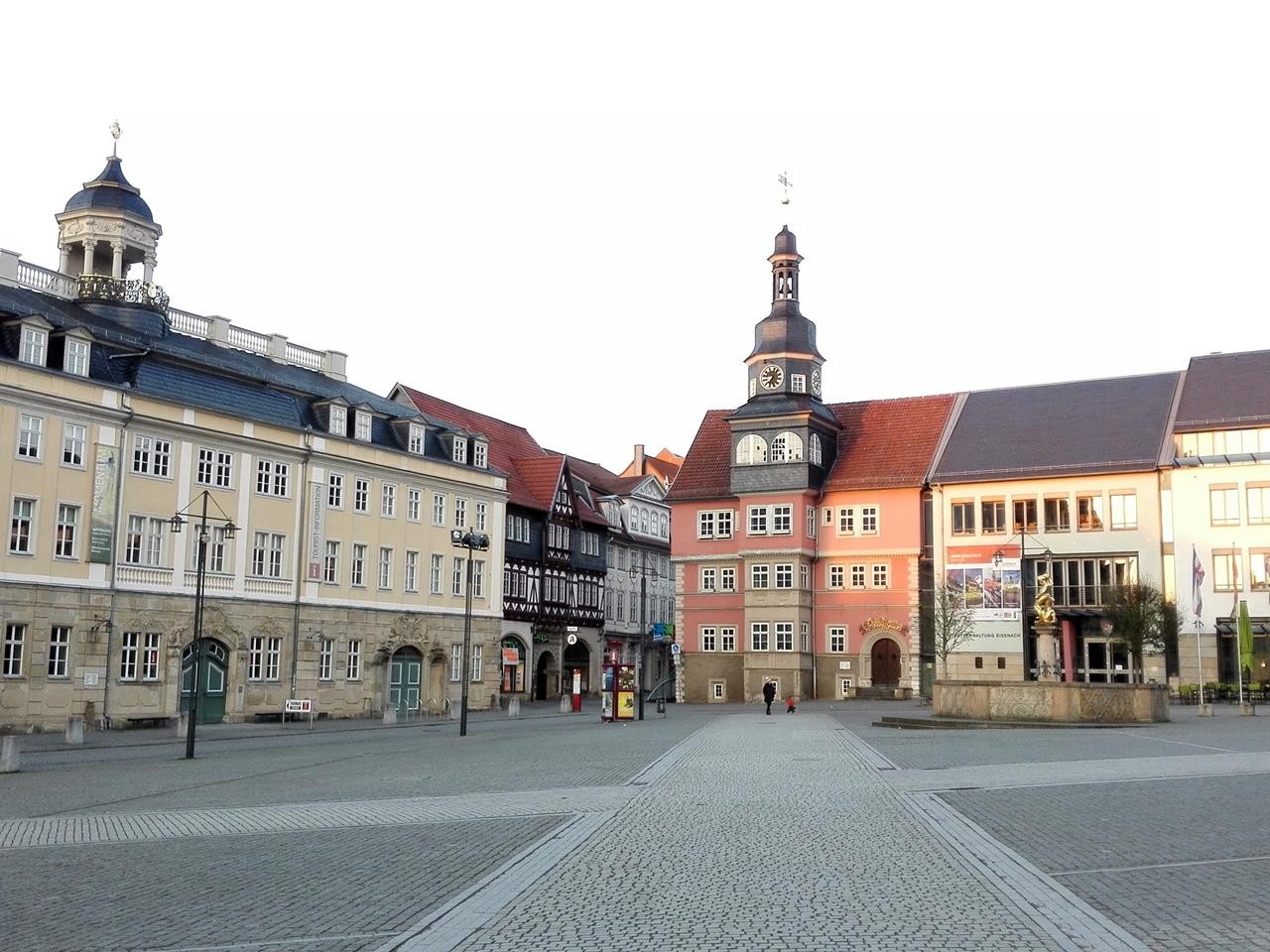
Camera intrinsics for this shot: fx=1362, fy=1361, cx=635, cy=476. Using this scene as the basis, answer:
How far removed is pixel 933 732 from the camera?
115ft

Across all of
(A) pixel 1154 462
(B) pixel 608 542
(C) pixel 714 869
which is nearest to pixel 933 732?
(C) pixel 714 869

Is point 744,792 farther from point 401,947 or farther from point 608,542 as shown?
point 608,542

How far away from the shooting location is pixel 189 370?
46.6m

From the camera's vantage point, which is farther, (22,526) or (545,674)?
(545,674)

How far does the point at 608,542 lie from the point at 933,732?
162 ft

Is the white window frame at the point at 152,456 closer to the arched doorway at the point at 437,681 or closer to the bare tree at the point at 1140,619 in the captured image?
the arched doorway at the point at 437,681

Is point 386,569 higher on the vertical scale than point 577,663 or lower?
higher

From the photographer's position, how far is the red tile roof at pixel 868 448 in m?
70.6

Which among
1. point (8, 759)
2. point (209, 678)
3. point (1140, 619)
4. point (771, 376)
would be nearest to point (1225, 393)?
point (1140, 619)

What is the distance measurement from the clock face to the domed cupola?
3180 centimetres

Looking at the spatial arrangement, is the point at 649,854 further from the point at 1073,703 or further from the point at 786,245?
the point at 786,245

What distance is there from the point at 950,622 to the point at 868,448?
13.8m

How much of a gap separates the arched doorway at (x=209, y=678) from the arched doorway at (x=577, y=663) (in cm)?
3273

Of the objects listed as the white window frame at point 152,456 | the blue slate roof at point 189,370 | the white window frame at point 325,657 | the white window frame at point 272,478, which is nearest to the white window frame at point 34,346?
the blue slate roof at point 189,370
